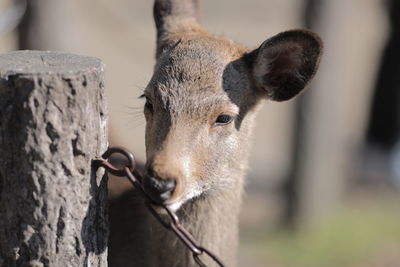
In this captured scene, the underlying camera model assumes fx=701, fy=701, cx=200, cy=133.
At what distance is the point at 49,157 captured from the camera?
228 centimetres

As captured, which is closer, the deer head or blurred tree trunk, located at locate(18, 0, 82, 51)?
the deer head

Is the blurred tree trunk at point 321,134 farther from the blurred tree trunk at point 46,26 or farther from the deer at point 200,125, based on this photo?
the deer at point 200,125

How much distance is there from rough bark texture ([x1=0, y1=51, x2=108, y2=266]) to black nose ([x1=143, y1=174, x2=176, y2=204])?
0.27 metres

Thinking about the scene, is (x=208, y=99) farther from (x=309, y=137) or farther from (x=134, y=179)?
(x=309, y=137)

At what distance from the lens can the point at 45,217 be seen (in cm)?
230

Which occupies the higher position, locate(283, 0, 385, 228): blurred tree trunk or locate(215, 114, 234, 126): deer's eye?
locate(215, 114, 234, 126): deer's eye

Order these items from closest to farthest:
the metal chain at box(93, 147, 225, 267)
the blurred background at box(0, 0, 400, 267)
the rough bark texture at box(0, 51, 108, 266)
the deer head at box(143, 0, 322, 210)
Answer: the rough bark texture at box(0, 51, 108, 266) < the metal chain at box(93, 147, 225, 267) < the deer head at box(143, 0, 322, 210) < the blurred background at box(0, 0, 400, 267)

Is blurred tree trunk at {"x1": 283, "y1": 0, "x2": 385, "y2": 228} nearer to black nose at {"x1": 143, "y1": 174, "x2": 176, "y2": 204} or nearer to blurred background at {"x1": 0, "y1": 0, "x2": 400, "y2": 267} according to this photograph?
blurred background at {"x1": 0, "y1": 0, "x2": 400, "y2": 267}

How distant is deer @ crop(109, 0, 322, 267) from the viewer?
9.81 ft

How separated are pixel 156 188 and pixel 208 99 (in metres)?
0.63

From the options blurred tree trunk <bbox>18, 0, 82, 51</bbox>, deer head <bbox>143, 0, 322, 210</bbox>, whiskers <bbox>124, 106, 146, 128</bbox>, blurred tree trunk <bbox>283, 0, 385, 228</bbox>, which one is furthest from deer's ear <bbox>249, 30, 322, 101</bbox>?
blurred tree trunk <bbox>283, 0, 385, 228</bbox>

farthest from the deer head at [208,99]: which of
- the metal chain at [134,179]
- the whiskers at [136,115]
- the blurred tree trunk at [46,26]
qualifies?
the blurred tree trunk at [46,26]

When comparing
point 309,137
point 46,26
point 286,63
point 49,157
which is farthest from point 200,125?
point 309,137

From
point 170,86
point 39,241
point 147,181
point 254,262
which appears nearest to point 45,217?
point 39,241
